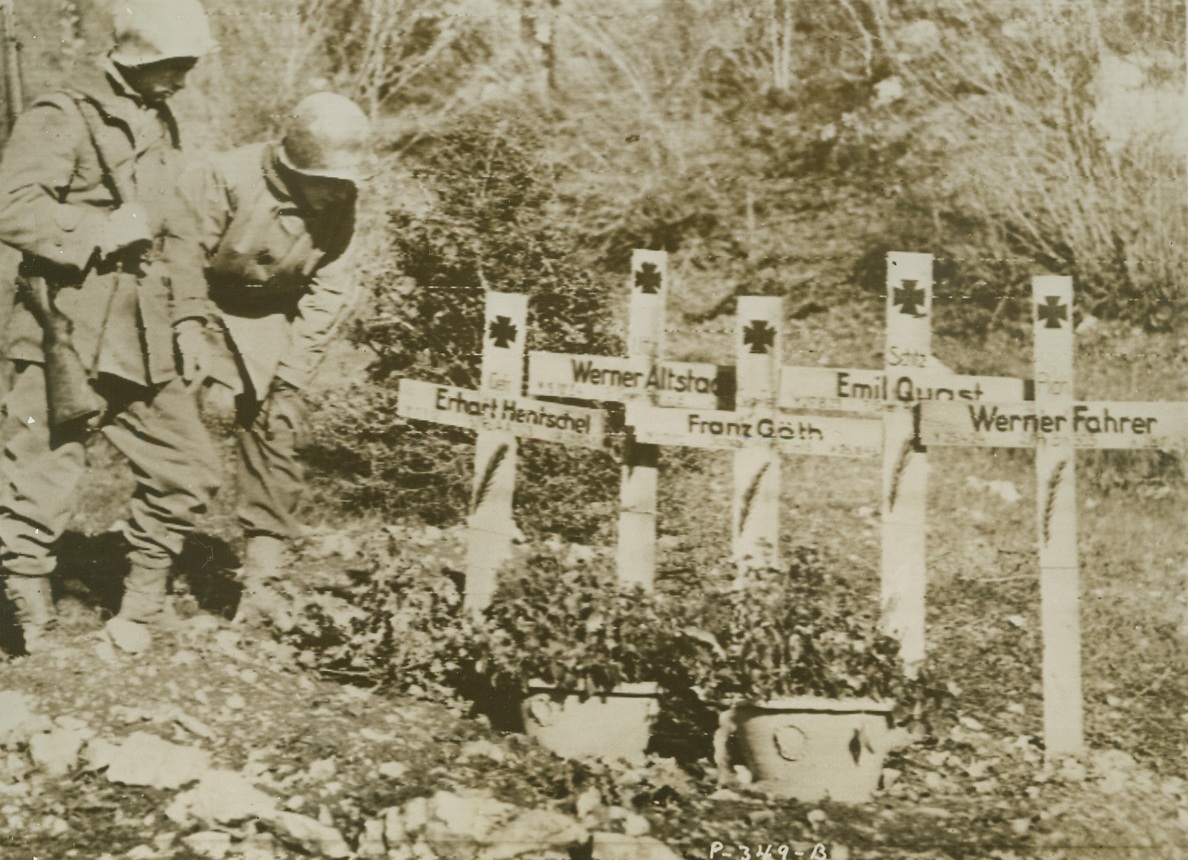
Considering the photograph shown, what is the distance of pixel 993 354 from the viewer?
3.82 metres

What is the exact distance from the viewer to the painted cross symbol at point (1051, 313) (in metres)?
3.83

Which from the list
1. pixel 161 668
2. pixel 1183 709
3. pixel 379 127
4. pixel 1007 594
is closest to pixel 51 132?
pixel 379 127

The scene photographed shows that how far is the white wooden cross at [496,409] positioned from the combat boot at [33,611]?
55.4 inches

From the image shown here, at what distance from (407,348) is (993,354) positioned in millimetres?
2105

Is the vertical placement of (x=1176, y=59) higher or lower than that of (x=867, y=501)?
higher

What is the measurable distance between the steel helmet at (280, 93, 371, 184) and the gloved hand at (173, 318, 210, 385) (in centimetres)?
67

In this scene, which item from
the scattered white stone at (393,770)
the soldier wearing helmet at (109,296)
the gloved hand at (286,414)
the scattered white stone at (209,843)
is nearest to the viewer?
the scattered white stone at (209,843)

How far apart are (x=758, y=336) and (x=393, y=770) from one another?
1956mm

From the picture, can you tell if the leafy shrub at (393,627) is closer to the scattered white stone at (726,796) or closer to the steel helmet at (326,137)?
the scattered white stone at (726,796)

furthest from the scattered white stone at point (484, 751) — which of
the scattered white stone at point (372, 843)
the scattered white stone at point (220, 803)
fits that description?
the scattered white stone at point (220, 803)

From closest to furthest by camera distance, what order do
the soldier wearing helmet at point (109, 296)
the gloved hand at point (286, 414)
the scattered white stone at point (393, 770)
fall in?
the scattered white stone at point (393, 770)
the soldier wearing helmet at point (109, 296)
the gloved hand at point (286, 414)

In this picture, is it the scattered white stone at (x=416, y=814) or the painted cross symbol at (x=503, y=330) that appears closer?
the scattered white stone at (x=416, y=814)

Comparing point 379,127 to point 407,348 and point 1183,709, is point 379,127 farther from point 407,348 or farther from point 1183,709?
point 1183,709

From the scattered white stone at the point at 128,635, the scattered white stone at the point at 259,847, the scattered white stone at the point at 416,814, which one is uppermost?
the scattered white stone at the point at 128,635
